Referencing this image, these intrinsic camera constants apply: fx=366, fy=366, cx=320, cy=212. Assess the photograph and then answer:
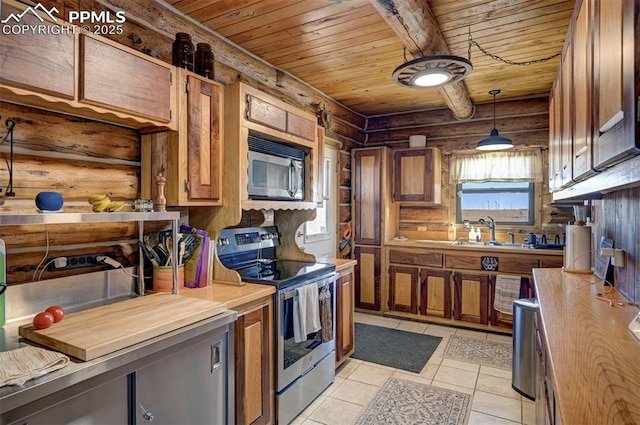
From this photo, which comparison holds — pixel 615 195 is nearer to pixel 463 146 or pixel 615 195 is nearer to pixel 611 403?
pixel 611 403

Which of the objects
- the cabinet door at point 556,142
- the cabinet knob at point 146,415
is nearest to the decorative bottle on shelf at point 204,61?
the cabinet knob at point 146,415

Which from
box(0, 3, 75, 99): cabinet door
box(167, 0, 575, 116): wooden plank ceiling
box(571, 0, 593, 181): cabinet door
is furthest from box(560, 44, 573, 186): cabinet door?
box(0, 3, 75, 99): cabinet door

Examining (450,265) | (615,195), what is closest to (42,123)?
(615,195)

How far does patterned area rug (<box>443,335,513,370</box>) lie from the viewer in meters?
3.32

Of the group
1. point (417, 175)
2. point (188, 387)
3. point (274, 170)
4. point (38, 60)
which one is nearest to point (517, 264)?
point (417, 175)

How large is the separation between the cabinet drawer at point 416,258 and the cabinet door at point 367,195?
0.26 meters

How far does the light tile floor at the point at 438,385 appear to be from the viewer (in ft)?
8.04

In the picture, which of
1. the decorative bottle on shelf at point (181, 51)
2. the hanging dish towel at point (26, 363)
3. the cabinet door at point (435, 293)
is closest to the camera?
the hanging dish towel at point (26, 363)

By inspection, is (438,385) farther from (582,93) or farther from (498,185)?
(498,185)

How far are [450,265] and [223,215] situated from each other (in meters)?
2.92

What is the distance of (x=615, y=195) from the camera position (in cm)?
207

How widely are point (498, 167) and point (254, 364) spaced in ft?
12.7

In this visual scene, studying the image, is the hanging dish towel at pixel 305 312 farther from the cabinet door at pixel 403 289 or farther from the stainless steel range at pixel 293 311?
the cabinet door at pixel 403 289

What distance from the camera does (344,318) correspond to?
315 cm
